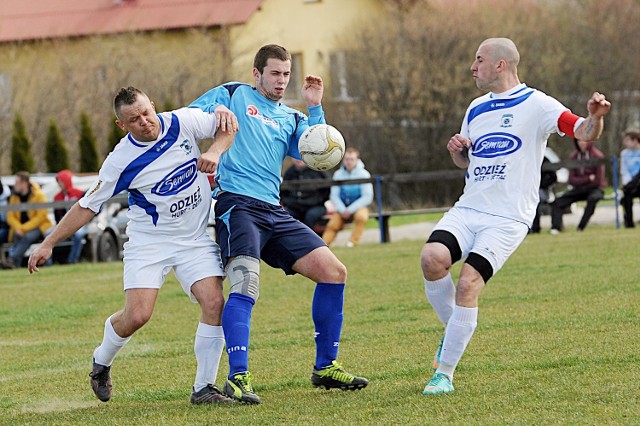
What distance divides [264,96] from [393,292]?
521 cm

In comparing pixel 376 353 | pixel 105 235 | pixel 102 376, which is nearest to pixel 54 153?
pixel 105 235

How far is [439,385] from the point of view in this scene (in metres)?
6.35

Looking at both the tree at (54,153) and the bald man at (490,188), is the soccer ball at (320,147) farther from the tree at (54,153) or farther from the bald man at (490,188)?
the tree at (54,153)

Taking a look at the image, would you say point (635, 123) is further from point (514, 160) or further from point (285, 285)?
point (514, 160)

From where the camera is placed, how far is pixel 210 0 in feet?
117

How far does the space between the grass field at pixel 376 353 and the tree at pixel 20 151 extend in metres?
10.7

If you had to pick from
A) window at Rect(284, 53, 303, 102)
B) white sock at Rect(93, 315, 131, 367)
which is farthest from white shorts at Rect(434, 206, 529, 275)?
window at Rect(284, 53, 303, 102)

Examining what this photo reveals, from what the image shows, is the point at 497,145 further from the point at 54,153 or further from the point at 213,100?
the point at 54,153

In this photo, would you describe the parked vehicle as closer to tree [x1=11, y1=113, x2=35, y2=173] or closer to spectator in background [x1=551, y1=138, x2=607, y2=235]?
tree [x1=11, y1=113, x2=35, y2=173]

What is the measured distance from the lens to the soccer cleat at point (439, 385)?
6328 mm

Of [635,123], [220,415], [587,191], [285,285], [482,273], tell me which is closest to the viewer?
[220,415]

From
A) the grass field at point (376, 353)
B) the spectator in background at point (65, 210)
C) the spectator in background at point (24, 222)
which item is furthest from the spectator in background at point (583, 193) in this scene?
the spectator in background at point (24, 222)

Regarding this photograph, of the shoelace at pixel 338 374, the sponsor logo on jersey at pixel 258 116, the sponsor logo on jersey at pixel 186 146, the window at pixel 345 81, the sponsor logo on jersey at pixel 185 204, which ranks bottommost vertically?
the shoelace at pixel 338 374

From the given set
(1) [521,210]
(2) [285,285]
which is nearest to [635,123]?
(2) [285,285]
